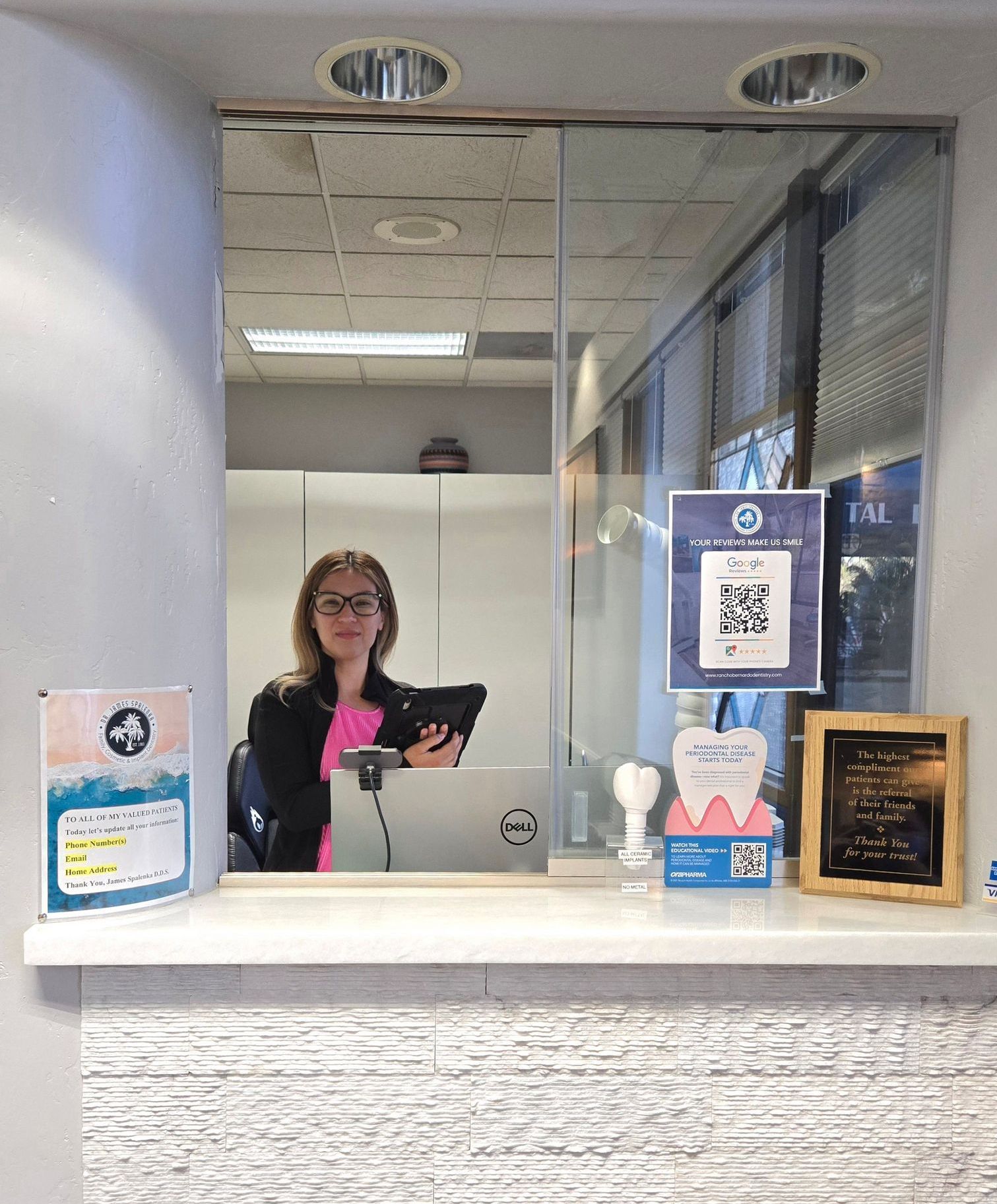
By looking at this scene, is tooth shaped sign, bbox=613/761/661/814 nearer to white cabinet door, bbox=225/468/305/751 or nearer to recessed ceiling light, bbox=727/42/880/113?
recessed ceiling light, bbox=727/42/880/113

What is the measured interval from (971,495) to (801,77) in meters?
0.72

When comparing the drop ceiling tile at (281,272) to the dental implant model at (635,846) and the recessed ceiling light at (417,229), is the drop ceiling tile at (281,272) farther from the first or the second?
the dental implant model at (635,846)

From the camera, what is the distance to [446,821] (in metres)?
1.81

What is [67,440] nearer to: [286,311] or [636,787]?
[636,787]

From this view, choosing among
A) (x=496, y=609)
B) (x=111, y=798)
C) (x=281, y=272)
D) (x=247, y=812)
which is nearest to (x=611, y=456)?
(x=111, y=798)

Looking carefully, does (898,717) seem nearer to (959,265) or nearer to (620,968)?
(620,968)

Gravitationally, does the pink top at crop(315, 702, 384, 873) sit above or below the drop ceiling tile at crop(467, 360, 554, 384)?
below

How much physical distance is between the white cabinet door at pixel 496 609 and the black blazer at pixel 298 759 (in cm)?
195

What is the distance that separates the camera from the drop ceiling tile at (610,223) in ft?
5.23

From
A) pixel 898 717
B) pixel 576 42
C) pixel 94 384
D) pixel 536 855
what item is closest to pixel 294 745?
pixel 536 855

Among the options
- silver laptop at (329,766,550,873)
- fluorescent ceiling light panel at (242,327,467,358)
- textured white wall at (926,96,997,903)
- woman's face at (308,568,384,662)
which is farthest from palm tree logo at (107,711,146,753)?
fluorescent ceiling light panel at (242,327,467,358)

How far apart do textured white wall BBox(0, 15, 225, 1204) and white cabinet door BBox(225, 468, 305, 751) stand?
348 centimetres

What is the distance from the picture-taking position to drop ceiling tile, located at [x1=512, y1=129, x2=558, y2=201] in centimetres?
226

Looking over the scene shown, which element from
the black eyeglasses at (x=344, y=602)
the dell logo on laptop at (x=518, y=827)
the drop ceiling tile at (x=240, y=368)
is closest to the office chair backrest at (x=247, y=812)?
the black eyeglasses at (x=344, y=602)
